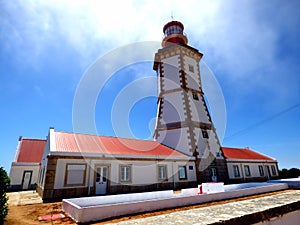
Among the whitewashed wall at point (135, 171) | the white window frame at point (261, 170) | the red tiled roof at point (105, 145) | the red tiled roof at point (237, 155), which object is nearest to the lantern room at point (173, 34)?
the red tiled roof at point (105, 145)

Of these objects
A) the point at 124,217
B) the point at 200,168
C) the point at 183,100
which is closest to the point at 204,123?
the point at 183,100

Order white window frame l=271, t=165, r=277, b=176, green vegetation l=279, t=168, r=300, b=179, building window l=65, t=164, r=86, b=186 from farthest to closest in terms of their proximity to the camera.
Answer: green vegetation l=279, t=168, r=300, b=179
white window frame l=271, t=165, r=277, b=176
building window l=65, t=164, r=86, b=186

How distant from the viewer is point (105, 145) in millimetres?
14023

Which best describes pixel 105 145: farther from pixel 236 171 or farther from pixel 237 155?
pixel 237 155

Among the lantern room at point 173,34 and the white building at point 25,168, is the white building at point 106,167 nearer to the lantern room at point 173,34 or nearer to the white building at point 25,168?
the white building at point 25,168

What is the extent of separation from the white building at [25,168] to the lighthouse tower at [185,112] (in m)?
13.5

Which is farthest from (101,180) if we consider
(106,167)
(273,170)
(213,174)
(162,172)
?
(273,170)

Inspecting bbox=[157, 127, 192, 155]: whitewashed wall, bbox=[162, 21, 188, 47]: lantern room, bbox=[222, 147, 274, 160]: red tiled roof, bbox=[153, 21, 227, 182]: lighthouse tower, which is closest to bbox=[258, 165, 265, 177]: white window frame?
bbox=[222, 147, 274, 160]: red tiled roof

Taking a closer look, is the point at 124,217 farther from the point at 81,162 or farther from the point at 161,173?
the point at 161,173

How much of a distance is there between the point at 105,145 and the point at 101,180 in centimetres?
300

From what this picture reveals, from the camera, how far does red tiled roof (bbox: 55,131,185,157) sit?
12.3 meters

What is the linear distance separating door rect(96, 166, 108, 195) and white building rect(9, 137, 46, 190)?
10.3 metres

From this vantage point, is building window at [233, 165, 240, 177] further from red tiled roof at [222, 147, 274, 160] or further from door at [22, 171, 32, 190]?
door at [22, 171, 32, 190]

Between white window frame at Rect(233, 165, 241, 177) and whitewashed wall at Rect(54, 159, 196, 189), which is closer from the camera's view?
whitewashed wall at Rect(54, 159, 196, 189)
